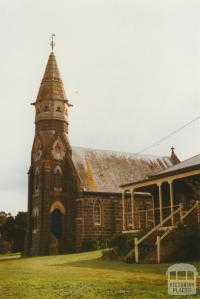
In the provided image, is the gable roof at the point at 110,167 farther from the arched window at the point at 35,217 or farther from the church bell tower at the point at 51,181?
the arched window at the point at 35,217

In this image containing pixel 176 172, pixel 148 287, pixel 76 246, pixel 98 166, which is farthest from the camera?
pixel 98 166

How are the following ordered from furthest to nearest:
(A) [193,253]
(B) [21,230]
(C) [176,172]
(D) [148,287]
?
(B) [21,230]
(C) [176,172]
(A) [193,253]
(D) [148,287]

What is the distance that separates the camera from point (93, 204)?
43.6 metres

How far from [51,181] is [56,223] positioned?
4057 millimetres

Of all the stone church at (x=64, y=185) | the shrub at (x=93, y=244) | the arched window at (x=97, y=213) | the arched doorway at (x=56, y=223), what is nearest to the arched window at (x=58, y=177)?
the stone church at (x=64, y=185)

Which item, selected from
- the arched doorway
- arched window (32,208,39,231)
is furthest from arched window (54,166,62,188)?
arched window (32,208,39,231)

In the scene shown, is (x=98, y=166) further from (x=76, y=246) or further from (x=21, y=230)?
(x=21, y=230)

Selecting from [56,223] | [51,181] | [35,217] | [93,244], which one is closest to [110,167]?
[51,181]

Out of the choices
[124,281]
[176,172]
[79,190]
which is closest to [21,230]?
[79,190]

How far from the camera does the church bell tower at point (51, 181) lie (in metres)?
43.1

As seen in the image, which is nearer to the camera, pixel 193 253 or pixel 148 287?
pixel 148 287

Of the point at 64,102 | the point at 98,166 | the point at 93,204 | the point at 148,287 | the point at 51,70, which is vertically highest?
the point at 51,70

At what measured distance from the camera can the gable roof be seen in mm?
45094

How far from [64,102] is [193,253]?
29.2 m
